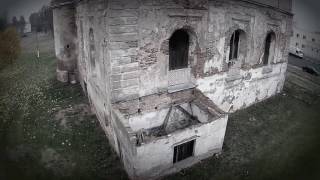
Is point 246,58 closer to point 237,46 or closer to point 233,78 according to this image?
point 237,46

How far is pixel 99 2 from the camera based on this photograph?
7.55 metres

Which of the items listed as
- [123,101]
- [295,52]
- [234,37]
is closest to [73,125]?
[123,101]

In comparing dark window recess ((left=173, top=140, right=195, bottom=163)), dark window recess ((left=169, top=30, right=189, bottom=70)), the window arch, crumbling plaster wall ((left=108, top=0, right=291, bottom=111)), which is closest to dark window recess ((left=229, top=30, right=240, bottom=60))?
the window arch

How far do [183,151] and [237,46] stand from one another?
5674 mm

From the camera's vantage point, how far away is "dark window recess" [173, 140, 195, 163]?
766 cm

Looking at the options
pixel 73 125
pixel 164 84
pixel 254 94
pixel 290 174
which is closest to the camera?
pixel 290 174

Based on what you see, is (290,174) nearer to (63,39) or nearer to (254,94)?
(254,94)

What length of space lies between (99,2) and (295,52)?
60.8ft

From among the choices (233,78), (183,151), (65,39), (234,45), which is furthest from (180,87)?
(65,39)

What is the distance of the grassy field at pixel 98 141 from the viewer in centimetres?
788

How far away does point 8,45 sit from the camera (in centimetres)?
732

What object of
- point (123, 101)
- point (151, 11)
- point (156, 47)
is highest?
point (151, 11)

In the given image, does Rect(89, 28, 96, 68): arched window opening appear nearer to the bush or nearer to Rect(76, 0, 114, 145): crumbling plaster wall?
Rect(76, 0, 114, 145): crumbling plaster wall

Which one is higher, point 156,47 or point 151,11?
point 151,11
